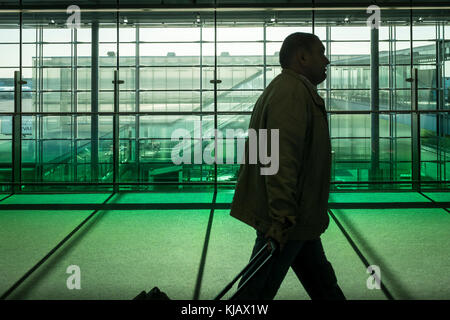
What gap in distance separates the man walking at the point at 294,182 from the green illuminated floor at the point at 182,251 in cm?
84

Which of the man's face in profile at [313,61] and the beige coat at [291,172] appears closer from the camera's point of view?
the beige coat at [291,172]

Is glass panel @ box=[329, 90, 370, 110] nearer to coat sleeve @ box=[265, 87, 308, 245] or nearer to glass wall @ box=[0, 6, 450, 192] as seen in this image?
glass wall @ box=[0, 6, 450, 192]

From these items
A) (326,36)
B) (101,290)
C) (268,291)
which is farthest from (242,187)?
(326,36)

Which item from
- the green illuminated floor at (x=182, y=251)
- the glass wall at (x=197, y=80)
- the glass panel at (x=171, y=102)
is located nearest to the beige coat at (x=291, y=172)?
the green illuminated floor at (x=182, y=251)

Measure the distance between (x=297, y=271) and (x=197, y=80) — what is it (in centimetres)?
2191

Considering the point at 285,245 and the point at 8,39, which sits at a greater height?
the point at 8,39

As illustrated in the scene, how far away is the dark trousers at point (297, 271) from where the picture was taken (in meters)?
1.94

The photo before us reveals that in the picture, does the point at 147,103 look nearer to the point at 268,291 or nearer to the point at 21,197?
the point at 21,197

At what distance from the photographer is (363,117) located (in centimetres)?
2469

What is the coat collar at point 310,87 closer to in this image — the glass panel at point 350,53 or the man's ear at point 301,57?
the man's ear at point 301,57

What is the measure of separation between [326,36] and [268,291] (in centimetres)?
1888

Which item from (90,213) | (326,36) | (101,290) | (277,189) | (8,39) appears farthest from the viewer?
(8,39)

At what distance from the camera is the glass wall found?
19.1 meters

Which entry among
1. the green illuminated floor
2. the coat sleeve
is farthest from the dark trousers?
the green illuminated floor
